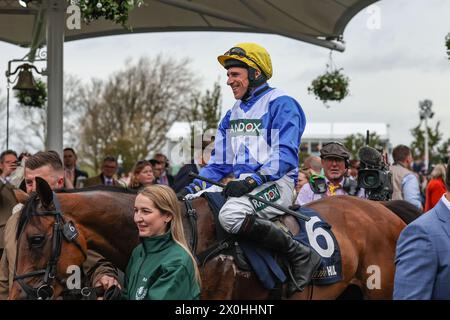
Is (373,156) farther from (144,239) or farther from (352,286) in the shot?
(144,239)

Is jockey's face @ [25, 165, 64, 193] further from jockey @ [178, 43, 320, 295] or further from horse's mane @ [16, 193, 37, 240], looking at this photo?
jockey @ [178, 43, 320, 295]

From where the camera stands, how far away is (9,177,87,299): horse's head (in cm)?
396

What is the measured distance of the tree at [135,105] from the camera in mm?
41438

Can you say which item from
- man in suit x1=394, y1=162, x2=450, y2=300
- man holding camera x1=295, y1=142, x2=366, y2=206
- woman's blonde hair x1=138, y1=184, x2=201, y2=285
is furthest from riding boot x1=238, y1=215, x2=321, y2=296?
man holding camera x1=295, y1=142, x2=366, y2=206

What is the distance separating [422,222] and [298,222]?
2.28 m

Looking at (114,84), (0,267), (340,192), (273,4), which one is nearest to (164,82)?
(114,84)

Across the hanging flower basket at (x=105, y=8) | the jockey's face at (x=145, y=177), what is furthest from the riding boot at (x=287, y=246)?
the jockey's face at (x=145, y=177)

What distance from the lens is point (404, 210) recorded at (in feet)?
21.3

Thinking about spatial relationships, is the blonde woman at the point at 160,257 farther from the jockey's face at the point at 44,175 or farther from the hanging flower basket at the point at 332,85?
the hanging flower basket at the point at 332,85

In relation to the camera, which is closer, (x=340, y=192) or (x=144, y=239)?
(x=144, y=239)

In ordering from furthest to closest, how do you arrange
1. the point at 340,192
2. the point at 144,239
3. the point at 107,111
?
the point at 107,111
the point at 340,192
the point at 144,239

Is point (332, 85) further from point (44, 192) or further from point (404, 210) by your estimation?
point (44, 192)

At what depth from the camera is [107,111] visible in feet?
142

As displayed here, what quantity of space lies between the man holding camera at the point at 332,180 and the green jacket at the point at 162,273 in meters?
3.80
